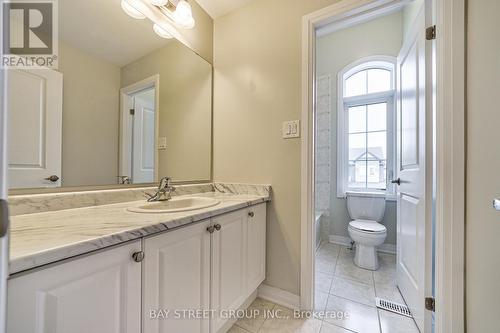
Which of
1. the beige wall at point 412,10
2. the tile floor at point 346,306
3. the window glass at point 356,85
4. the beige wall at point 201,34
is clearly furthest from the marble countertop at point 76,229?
the window glass at point 356,85

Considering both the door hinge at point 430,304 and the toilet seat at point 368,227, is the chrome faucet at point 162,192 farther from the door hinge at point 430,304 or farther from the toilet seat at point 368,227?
the toilet seat at point 368,227

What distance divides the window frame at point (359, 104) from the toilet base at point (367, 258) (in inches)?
28.0

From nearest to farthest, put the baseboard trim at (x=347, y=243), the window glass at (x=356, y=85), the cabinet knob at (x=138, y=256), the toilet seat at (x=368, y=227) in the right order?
the cabinet knob at (x=138, y=256) → the toilet seat at (x=368, y=227) → the baseboard trim at (x=347, y=243) → the window glass at (x=356, y=85)

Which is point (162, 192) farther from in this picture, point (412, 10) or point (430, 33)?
point (412, 10)

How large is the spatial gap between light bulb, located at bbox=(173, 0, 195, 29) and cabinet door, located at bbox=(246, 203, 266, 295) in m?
1.44

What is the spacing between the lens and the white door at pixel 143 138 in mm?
1279

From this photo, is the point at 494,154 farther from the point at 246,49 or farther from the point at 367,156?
the point at 367,156

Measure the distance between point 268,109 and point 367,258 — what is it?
1.77m

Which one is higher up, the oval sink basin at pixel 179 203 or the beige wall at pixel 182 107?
the beige wall at pixel 182 107

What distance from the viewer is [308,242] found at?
4.47 feet

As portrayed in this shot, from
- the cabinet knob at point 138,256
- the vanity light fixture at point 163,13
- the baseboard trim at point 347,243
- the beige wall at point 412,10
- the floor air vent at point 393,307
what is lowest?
the floor air vent at point 393,307

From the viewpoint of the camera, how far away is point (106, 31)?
44.7 inches

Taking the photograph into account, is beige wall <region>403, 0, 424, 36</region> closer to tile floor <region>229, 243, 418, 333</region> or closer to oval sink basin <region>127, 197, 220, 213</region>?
oval sink basin <region>127, 197, 220, 213</region>

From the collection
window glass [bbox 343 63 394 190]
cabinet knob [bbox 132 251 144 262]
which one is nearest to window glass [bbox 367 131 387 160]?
window glass [bbox 343 63 394 190]
